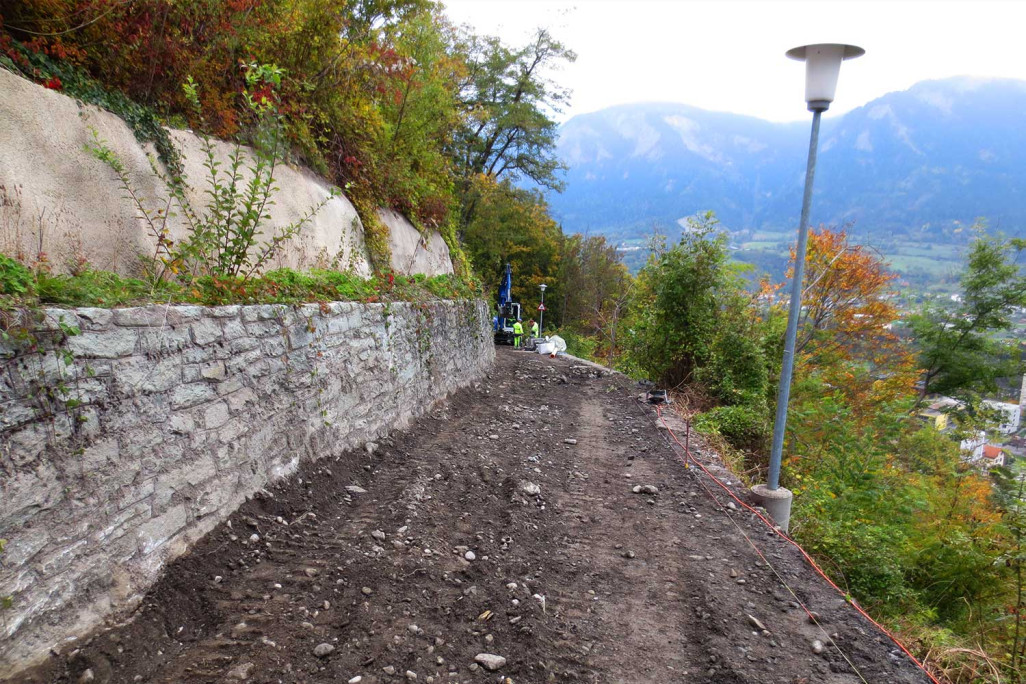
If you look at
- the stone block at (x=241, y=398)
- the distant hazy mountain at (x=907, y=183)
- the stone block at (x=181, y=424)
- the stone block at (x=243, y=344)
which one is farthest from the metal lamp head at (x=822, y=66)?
the distant hazy mountain at (x=907, y=183)

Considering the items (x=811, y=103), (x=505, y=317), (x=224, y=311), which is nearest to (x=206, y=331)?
(x=224, y=311)

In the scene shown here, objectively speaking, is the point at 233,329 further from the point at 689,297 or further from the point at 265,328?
the point at 689,297

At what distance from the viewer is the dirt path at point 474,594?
2.53 m

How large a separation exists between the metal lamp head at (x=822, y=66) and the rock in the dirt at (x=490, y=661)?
15.7ft

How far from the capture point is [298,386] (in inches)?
170

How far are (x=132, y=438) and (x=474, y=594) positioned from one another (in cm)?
215

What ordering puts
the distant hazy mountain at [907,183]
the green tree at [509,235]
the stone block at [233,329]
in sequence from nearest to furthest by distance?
1. the stone block at [233,329]
2. the green tree at [509,235]
3. the distant hazy mountain at [907,183]

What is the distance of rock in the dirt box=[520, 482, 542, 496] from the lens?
Result: 16.4ft

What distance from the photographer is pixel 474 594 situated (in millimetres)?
3193

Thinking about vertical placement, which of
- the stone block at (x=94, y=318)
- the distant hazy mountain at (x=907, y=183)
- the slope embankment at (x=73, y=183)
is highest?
the distant hazy mountain at (x=907, y=183)

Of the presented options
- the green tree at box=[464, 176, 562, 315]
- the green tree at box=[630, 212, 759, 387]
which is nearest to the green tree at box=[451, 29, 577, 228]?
the green tree at box=[464, 176, 562, 315]

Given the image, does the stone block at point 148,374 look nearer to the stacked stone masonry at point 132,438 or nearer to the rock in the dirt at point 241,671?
the stacked stone masonry at point 132,438

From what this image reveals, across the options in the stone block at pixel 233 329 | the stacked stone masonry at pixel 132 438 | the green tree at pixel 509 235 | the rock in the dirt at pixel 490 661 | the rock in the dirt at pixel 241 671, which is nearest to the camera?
the stacked stone masonry at pixel 132 438

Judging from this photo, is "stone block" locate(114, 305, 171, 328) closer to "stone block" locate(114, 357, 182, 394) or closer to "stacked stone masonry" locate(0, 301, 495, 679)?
"stacked stone masonry" locate(0, 301, 495, 679)
